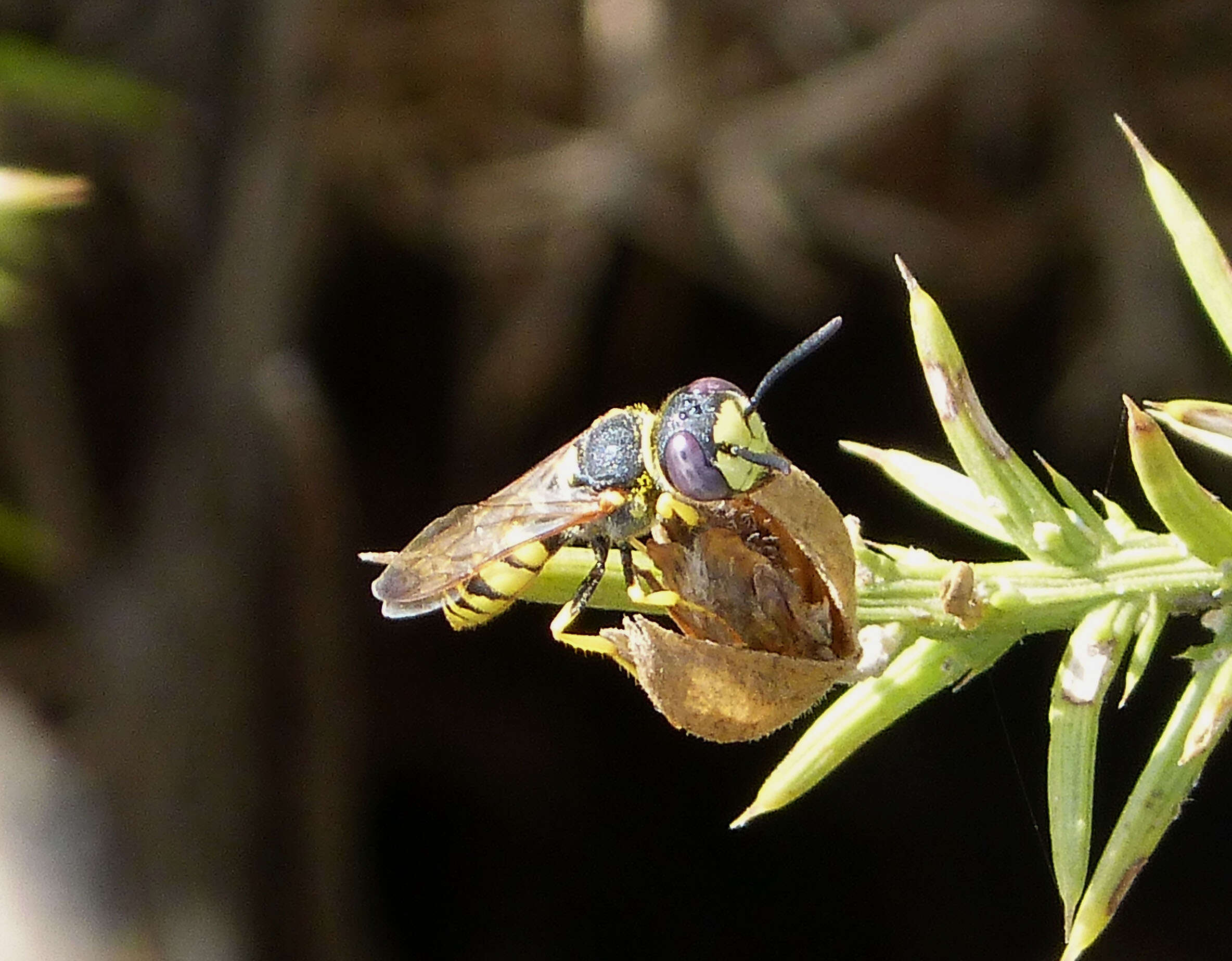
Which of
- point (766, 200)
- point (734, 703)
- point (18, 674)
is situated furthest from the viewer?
point (766, 200)

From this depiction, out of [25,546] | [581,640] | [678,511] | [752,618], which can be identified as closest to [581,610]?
[581,640]

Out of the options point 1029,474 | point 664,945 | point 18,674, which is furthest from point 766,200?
point 1029,474

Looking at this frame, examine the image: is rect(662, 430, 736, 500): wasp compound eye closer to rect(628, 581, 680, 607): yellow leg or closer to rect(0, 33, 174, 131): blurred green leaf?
rect(628, 581, 680, 607): yellow leg

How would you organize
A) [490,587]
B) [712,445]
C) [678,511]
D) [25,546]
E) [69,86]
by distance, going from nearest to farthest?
[678,511] → [712,445] → [490,587] → [69,86] → [25,546]

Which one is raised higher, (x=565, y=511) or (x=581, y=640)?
(x=565, y=511)

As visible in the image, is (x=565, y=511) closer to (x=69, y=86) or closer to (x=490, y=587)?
(x=490, y=587)

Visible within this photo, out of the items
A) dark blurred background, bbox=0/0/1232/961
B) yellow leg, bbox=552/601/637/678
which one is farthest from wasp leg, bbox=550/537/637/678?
dark blurred background, bbox=0/0/1232/961

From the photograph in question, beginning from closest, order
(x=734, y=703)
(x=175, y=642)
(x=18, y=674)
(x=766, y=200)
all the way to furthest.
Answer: (x=734, y=703) → (x=175, y=642) → (x=18, y=674) → (x=766, y=200)

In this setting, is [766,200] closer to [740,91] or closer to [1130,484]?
[740,91]
